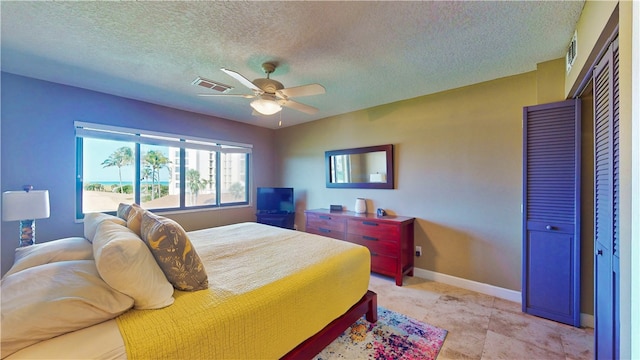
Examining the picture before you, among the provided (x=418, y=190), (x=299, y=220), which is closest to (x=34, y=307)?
(x=418, y=190)

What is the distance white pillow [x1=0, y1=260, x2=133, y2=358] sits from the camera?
842 millimetres

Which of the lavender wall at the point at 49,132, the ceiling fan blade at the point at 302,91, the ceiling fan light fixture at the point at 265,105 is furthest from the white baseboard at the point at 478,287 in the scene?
the lavender wall at the point at 49,132

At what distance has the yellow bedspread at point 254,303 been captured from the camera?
1.03 meters

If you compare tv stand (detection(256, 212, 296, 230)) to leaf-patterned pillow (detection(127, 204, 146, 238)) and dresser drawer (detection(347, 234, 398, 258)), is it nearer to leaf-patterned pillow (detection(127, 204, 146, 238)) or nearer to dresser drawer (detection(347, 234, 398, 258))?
dresser drawer (detection(347, 234, 398, 258))

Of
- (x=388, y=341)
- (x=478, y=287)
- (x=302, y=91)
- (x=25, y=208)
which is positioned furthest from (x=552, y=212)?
(x=25, y=208)

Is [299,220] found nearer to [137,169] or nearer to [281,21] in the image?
[137,169]

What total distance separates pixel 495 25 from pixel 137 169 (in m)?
4.60

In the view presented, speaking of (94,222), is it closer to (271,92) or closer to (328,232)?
(271,92)

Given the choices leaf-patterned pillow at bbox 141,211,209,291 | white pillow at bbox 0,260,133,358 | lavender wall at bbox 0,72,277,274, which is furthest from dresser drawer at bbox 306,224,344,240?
lavender wall at bbox 0,72,277,274

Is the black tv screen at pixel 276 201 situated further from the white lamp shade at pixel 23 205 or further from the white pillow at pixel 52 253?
the white pillow at pixel 52 253

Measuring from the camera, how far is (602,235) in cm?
142

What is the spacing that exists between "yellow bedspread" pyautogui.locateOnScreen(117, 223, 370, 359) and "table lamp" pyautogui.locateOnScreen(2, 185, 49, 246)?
1470mm

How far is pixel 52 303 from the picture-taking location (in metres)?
0.92

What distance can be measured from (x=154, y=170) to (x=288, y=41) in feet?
10.2
